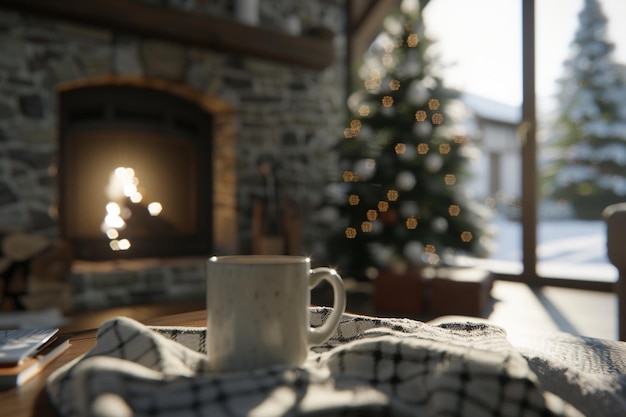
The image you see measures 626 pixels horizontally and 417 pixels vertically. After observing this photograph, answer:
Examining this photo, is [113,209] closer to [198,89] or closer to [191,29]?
[198,89]

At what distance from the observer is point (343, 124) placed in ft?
12.4

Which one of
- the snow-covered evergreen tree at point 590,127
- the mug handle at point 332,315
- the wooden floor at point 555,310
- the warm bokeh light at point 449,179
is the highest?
the snow-covered evergreen tree at point 590,127

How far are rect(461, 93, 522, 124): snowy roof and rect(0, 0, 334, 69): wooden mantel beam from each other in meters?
1.22

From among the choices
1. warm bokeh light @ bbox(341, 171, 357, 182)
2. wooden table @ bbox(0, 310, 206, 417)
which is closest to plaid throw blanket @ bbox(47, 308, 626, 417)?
wooden table @ bbox(0, 310, 206, 417)

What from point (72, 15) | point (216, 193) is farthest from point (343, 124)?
point (72, 15)

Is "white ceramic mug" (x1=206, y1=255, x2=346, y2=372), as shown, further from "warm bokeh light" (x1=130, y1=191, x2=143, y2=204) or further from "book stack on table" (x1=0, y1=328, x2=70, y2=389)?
"warm bokeh light" (x1=130, y1=191, x2=143, y2=204)

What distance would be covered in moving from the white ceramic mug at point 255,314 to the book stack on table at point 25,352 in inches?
7.9

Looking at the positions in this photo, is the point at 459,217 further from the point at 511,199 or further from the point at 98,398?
the point at 98,398

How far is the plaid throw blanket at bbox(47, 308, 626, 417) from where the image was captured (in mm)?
385

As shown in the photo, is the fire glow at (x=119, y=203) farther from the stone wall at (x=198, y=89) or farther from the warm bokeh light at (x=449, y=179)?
the warm bokeh light at (x=449, y=179)

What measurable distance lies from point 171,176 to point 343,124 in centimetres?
124

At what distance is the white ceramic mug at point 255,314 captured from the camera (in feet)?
1.53

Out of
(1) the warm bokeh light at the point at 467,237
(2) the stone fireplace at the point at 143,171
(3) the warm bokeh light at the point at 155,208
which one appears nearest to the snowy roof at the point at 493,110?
(1) the warm bokeh light at the point at 467,237

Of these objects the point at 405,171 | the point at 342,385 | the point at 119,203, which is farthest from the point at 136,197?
the point at 342,385
